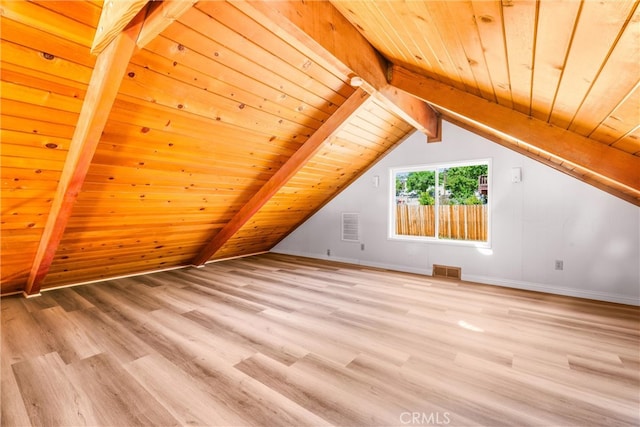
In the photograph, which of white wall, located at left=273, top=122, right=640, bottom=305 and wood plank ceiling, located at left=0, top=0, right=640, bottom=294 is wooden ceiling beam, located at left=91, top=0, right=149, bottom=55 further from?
white wall, located at left=273, top=122, right=640, bottom=305

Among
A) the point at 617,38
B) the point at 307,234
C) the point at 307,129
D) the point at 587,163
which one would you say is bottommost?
the point at 307,234

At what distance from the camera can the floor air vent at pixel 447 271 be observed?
169 inches

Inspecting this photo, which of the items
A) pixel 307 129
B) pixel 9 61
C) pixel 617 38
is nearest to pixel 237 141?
pixel 307 129

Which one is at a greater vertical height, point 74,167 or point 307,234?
point 74,167

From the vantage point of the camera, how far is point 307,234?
6.17 meters

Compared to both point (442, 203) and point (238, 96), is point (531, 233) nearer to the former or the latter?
point (442, 203)

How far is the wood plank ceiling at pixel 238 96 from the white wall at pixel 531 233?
0.89 feet

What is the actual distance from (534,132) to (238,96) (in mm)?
2327

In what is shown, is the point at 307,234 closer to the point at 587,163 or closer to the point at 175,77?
the point at 175,77

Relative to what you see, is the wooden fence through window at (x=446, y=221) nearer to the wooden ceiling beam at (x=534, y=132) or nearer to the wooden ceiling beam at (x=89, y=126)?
the wooden ceiling beam at (x=534, y=132)

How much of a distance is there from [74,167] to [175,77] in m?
1.05

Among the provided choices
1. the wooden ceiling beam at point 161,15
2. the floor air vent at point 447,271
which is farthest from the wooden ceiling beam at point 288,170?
the floor air vent at point 447,271

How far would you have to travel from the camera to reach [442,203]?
4.55 m

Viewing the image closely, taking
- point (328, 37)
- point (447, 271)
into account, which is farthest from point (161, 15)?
point (447, 271)
